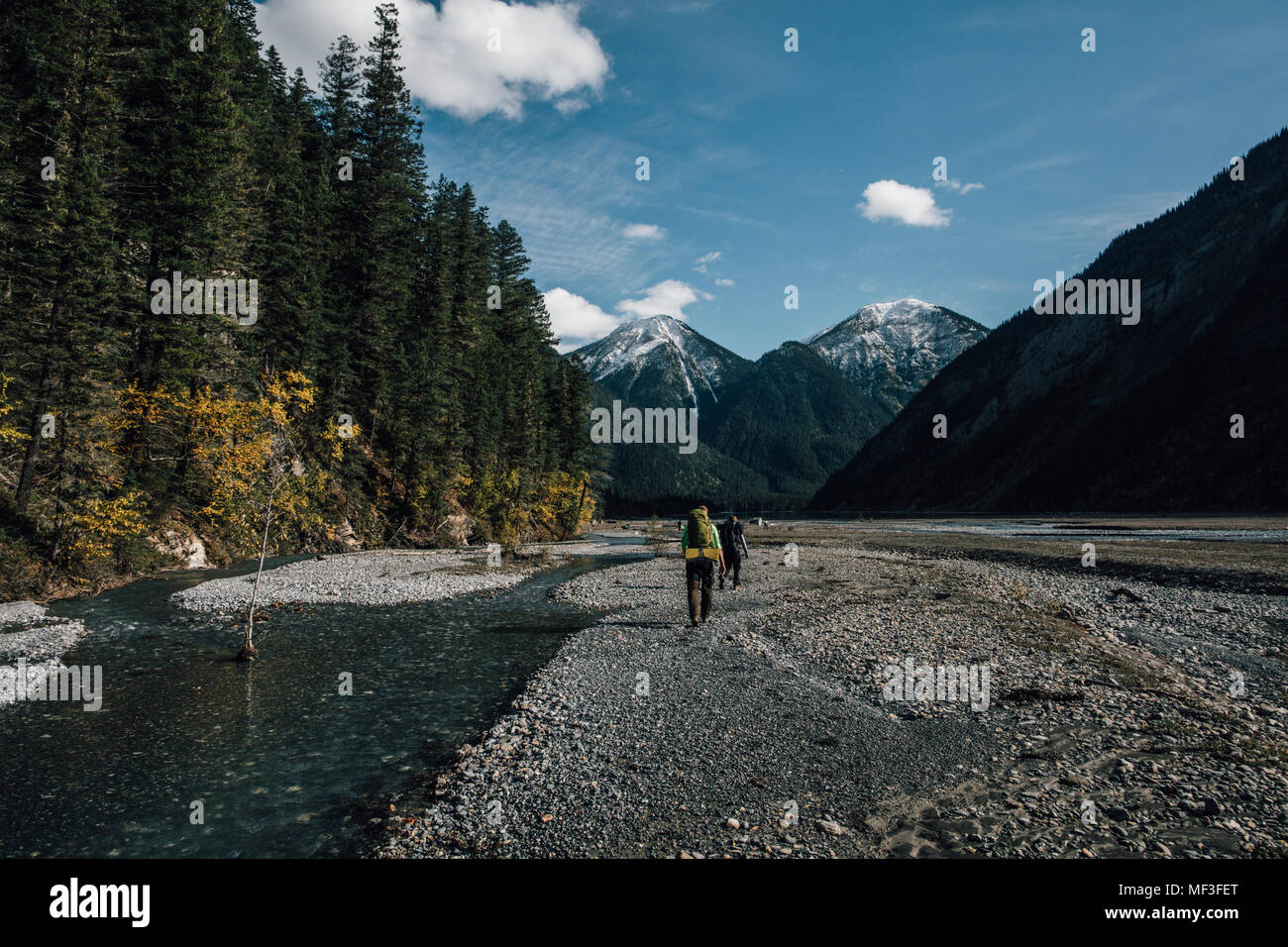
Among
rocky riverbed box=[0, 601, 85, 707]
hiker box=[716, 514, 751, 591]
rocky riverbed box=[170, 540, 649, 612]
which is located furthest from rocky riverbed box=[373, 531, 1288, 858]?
rocky riverbed box=[170, 540, 649, 612]

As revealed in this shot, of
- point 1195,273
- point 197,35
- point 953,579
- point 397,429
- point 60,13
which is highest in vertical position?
point 1195,273

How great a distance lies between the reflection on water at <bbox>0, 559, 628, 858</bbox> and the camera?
720cm

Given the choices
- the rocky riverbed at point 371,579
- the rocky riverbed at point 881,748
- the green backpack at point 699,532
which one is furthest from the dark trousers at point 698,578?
the rocky riverbed at point 371,579

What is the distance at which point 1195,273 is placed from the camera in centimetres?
13112

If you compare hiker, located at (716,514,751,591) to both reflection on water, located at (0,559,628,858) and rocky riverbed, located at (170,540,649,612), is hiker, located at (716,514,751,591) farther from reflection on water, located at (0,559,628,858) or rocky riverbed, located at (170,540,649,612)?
rocky riverbed, located at (170,540,649,612)

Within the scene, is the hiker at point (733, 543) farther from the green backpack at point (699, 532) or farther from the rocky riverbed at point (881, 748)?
the green backpack at point (699, 532)

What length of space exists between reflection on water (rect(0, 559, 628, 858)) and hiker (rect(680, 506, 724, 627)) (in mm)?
4350

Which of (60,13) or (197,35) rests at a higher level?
(197,35)
